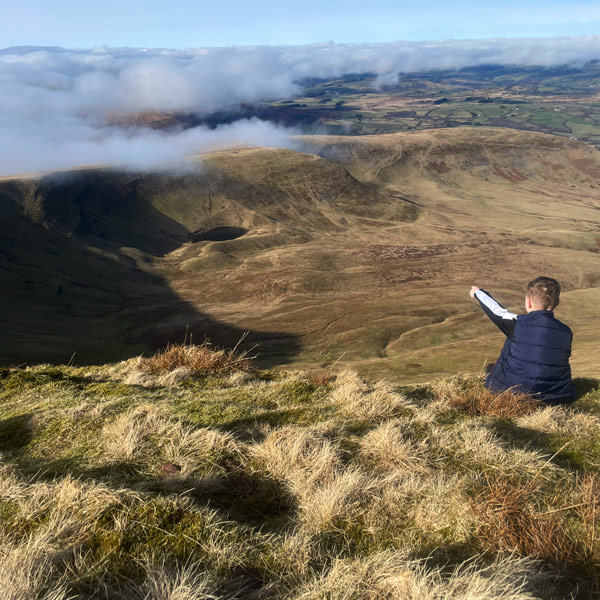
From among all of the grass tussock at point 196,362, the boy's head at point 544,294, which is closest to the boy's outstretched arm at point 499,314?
the boy's head at point 544,294

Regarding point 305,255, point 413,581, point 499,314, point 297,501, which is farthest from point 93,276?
point 413,581

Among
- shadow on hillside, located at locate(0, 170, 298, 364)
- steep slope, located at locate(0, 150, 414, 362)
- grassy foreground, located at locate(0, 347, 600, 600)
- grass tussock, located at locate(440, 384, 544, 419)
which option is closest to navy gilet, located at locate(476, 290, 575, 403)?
grass tussock, located at locate(440, 384, 544, 419)

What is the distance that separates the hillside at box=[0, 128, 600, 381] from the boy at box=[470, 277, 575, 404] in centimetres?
2248

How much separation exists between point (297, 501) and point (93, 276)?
101 m

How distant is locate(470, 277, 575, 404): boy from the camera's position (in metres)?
7.46

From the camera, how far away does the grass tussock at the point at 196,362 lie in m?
9.07

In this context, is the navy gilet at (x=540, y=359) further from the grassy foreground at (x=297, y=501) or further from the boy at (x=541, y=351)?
the grassy foreground at (x=297, y=501)

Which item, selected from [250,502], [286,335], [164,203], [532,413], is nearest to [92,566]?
[250,502]

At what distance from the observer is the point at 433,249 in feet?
364

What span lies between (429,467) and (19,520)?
3746 mm

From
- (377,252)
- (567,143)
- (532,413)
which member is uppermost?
(567,143)

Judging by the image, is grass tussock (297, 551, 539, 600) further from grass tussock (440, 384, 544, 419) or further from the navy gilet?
the navy gilet

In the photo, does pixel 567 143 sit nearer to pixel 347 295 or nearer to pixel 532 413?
pixel 347 295

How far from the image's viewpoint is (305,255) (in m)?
104
